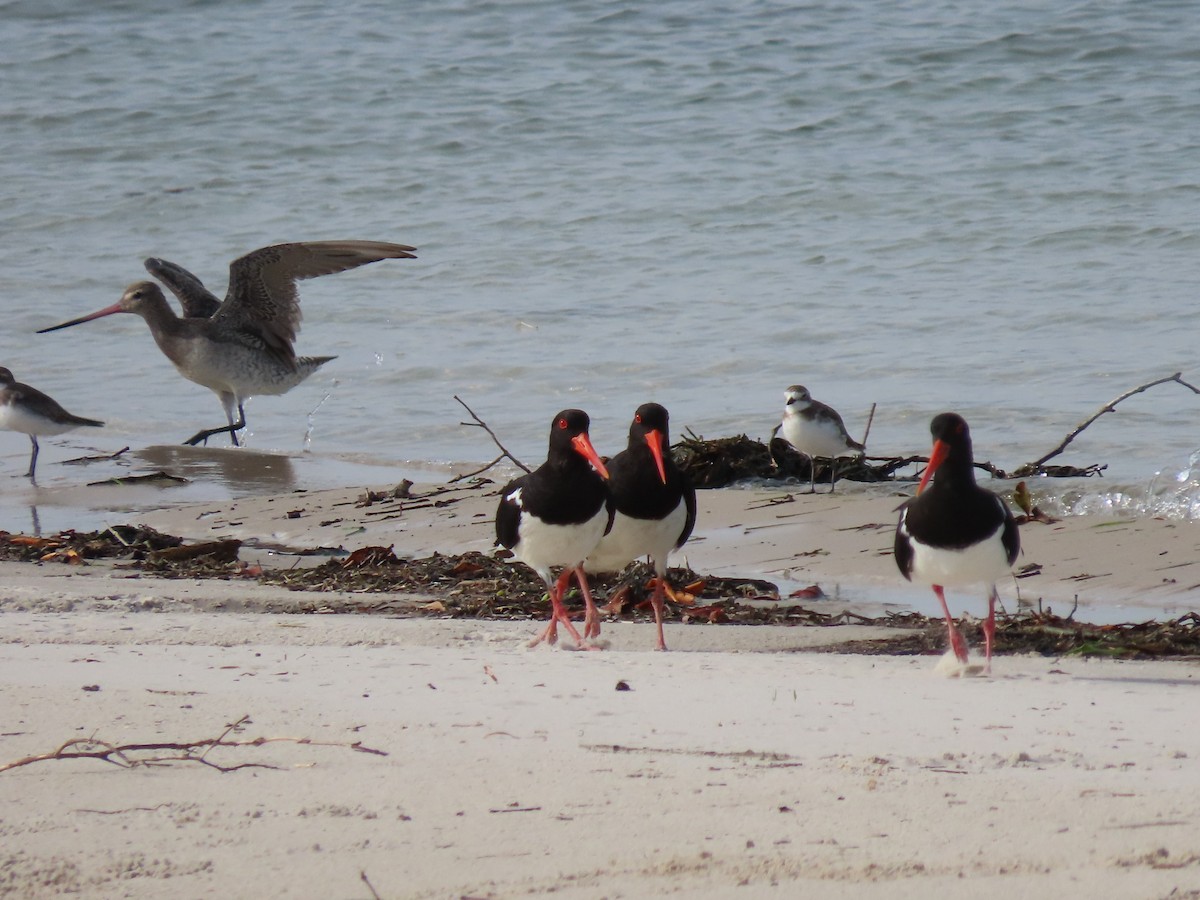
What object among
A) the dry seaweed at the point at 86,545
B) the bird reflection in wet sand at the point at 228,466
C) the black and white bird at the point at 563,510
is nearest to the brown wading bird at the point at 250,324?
the bird reflection in wet sand at the point at 228,466

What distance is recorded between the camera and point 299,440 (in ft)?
35.4

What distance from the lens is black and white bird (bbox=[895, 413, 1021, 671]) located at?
4582mm

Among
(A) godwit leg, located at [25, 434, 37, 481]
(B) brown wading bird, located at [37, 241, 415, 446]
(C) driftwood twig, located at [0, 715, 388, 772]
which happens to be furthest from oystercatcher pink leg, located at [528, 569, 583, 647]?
(B) brown wading bird, located at [37, 241, 415, 446]

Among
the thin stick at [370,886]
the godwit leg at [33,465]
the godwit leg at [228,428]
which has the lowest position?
the godwit leg at [228,428]

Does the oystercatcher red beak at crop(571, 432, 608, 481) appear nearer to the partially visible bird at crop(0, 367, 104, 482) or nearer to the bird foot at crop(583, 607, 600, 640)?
the bird foot at crop(583, 607, 600, 640)

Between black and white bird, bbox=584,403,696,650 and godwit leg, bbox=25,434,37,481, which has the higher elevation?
black and white bird, bbox=584,403,696,650

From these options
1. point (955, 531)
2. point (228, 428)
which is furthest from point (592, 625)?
point (228, 428)

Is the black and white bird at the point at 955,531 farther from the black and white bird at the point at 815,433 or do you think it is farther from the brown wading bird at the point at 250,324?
the brown wading bird at the point at 250,324

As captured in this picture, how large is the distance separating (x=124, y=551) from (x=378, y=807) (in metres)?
4.13

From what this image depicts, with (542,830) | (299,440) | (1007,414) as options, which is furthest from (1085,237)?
(542,830)

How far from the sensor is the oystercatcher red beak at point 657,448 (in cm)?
529

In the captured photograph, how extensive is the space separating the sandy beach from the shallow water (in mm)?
3451

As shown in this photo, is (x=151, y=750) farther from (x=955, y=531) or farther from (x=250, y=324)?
(x=250, y=324)

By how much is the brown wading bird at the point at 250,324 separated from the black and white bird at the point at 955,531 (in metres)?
6.58
